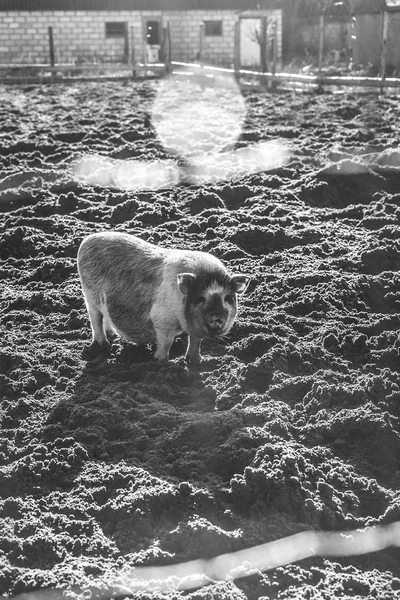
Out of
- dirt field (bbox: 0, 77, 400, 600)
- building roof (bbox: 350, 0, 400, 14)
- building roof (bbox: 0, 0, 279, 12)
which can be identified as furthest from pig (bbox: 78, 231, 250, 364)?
building roof (bbox: 0, 0, 279, 12)

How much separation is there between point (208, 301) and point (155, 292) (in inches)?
20.0

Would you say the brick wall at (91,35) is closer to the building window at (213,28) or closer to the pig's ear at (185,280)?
the building window at (213,28)

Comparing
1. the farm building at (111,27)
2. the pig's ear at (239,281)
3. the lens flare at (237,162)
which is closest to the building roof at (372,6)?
the lens flare at (237,162)

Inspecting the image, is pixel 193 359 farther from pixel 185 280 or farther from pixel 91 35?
pixel 91 35

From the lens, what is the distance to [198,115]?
13.3 meters

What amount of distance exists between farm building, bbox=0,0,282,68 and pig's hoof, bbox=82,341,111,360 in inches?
964

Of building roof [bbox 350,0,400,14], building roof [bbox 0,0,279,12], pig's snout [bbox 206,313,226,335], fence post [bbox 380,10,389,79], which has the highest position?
building roof [bbox 0,0,279,12]

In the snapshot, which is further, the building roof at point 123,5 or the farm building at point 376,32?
the building roof at point 123,5

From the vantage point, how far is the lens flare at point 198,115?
1052cm

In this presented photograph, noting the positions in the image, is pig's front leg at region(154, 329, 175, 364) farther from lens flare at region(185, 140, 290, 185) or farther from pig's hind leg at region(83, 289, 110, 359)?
lens flare at region(185, 140, 290, 185)

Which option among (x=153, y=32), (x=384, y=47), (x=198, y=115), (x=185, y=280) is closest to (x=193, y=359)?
(x=185, y=280)

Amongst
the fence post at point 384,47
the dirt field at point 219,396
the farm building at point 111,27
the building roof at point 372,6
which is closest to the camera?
the dirt field at point 219,396

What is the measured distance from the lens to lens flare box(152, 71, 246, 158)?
414 inches

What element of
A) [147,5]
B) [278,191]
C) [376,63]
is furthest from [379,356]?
[147,5]
